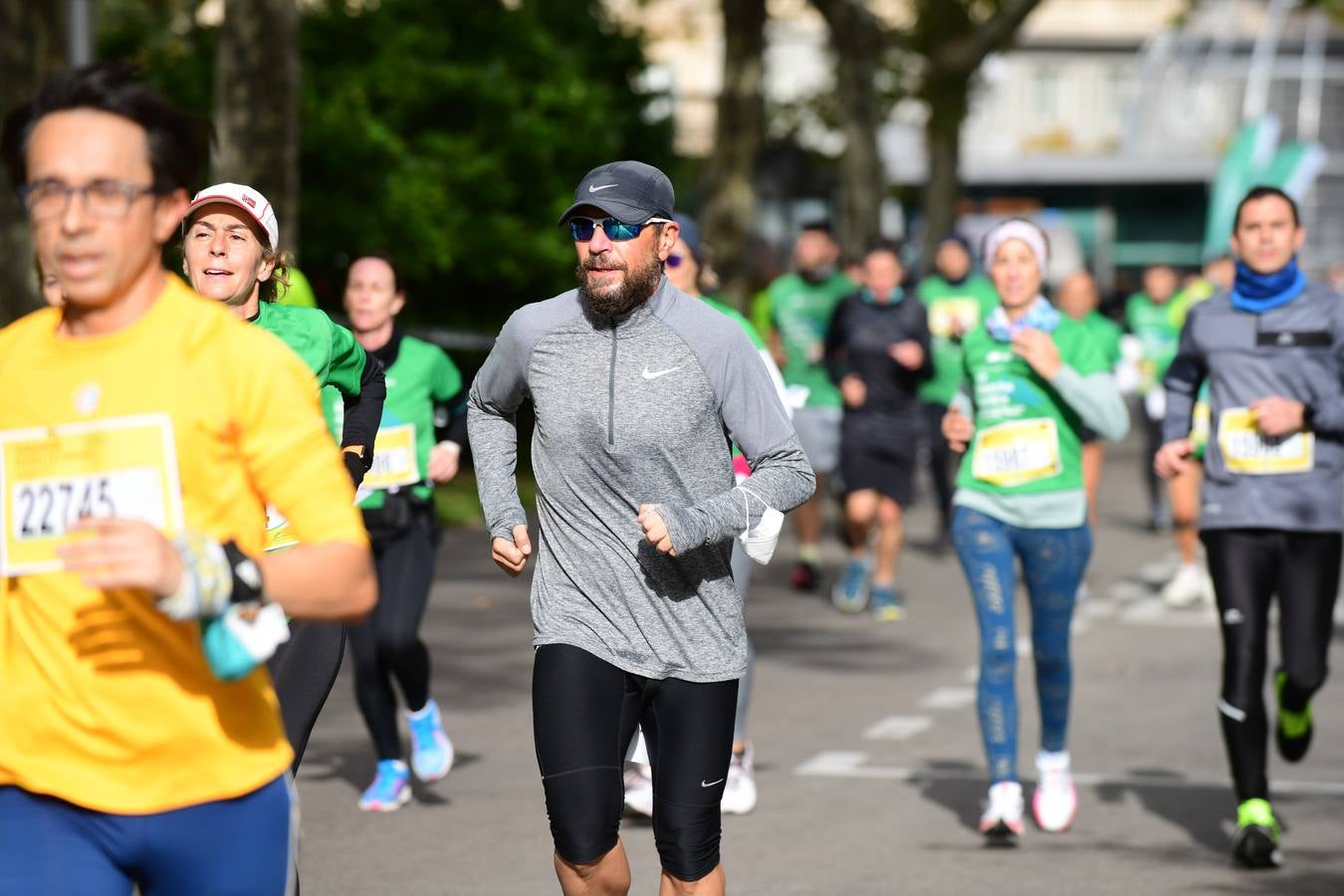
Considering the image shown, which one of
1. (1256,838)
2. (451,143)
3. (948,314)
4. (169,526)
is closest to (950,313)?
(948,314)

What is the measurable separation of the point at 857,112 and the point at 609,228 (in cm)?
2262

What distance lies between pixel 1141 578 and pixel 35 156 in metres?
12.8

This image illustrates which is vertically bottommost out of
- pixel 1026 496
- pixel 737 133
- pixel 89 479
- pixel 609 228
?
pixel 1026 496

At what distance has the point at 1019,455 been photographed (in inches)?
305

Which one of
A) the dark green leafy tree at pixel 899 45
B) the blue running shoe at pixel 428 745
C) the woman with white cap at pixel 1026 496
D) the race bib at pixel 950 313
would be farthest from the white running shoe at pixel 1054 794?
the dark green leafy tree at pixel 899 45

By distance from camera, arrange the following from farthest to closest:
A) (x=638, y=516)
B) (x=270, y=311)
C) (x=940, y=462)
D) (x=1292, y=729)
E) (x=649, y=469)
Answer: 1. (x=940, y=462)
2. (x=1292, y=729)
3. (x=270, y=311)
4. (x=649, y=469)
5. (x=638, y=516)

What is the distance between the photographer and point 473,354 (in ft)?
69.4

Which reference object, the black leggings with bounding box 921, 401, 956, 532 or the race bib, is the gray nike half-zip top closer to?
the black leggings with bounding box 921, 401, 956, 532

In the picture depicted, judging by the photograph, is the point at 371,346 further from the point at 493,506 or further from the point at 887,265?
the point at 887,265

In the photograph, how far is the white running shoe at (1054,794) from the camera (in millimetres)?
7863

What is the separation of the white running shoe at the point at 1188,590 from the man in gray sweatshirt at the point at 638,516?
9.26 m

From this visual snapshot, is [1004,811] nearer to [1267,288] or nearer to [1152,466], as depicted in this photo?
[1267,288]

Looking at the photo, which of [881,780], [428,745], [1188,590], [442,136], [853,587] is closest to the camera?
[428,745]

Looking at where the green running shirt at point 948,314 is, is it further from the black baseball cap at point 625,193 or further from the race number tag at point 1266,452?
the black baseball cap at point 625,193
